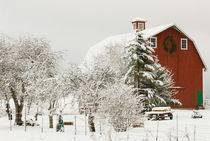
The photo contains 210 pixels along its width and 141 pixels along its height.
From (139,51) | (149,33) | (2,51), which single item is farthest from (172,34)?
(2,51)

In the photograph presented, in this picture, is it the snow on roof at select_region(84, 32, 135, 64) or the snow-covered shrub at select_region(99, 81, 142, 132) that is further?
the snow on roof at select_region(84, 32, 135, 64)

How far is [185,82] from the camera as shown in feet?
148

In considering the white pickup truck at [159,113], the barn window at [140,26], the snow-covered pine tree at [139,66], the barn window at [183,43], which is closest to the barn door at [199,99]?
the barn window at [183,43]

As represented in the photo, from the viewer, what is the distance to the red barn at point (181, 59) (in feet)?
146

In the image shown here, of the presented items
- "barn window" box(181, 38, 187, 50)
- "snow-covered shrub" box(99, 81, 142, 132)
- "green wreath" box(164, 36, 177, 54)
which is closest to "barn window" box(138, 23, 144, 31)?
"green wreath" box(164, 36, 177, 54)

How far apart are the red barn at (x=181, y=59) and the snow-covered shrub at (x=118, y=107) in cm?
2201

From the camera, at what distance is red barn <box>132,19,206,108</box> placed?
44406mm

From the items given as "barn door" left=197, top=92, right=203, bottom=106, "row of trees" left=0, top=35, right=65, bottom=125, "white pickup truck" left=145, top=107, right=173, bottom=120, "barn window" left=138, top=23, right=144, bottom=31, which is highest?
"barn window" left=138, top=23, right=144, bottom=31

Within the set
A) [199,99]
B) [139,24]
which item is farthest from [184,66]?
[139,24]

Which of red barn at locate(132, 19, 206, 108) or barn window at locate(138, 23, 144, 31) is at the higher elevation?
barn window at locate(138, 23, 144, 31)

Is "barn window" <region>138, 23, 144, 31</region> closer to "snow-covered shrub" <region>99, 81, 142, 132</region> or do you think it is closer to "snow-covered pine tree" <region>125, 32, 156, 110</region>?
"snow-covered pine tree" <region>125, 32, 156, 110</region>

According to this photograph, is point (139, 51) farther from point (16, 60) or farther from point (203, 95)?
point (203, 95)

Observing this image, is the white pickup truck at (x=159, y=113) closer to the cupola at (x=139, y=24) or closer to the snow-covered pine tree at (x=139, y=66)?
the snow-covered pine tree at (x=139, y=66)

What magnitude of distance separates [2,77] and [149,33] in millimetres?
25703
